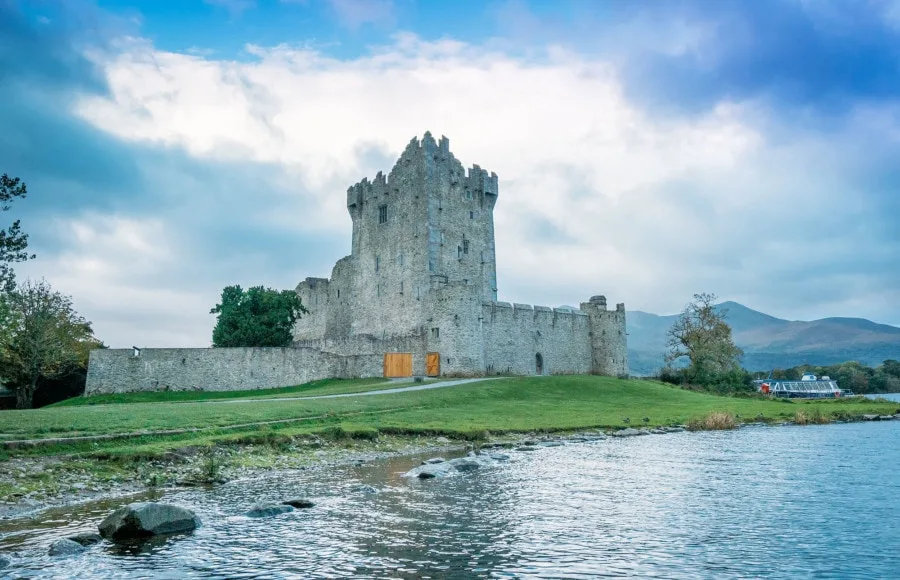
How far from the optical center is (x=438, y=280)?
174 ft

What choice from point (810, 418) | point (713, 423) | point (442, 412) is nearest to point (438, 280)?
point (442, 412)

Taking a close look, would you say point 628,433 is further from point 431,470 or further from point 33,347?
point 33,347

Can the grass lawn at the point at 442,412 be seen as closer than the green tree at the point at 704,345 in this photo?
Yes

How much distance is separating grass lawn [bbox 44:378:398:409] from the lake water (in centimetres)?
2331

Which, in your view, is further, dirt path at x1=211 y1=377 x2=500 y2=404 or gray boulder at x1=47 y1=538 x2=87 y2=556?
dirt path at x1=211 y1=377 x2=500 y2=404

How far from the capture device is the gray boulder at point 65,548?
9734mm

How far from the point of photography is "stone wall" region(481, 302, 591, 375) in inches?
2160

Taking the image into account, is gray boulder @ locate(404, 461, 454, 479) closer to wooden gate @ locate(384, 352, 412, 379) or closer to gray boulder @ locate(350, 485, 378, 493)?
gray boulder @ locate(350, 485, 378, 493)

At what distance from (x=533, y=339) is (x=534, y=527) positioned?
153 feet

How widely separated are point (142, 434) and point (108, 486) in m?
A: 5.13

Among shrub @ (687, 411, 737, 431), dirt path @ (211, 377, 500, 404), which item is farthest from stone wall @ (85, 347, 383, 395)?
shrub @ (687, 411, 737, 431)

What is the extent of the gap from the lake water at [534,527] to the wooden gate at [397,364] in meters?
31.3

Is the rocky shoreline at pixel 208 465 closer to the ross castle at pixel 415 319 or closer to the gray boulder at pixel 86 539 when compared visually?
the gray boulder at pixel 86 539

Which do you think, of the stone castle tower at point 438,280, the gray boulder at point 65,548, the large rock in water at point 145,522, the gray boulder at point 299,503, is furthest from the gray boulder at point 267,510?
the stone castle tower at point 438,280
